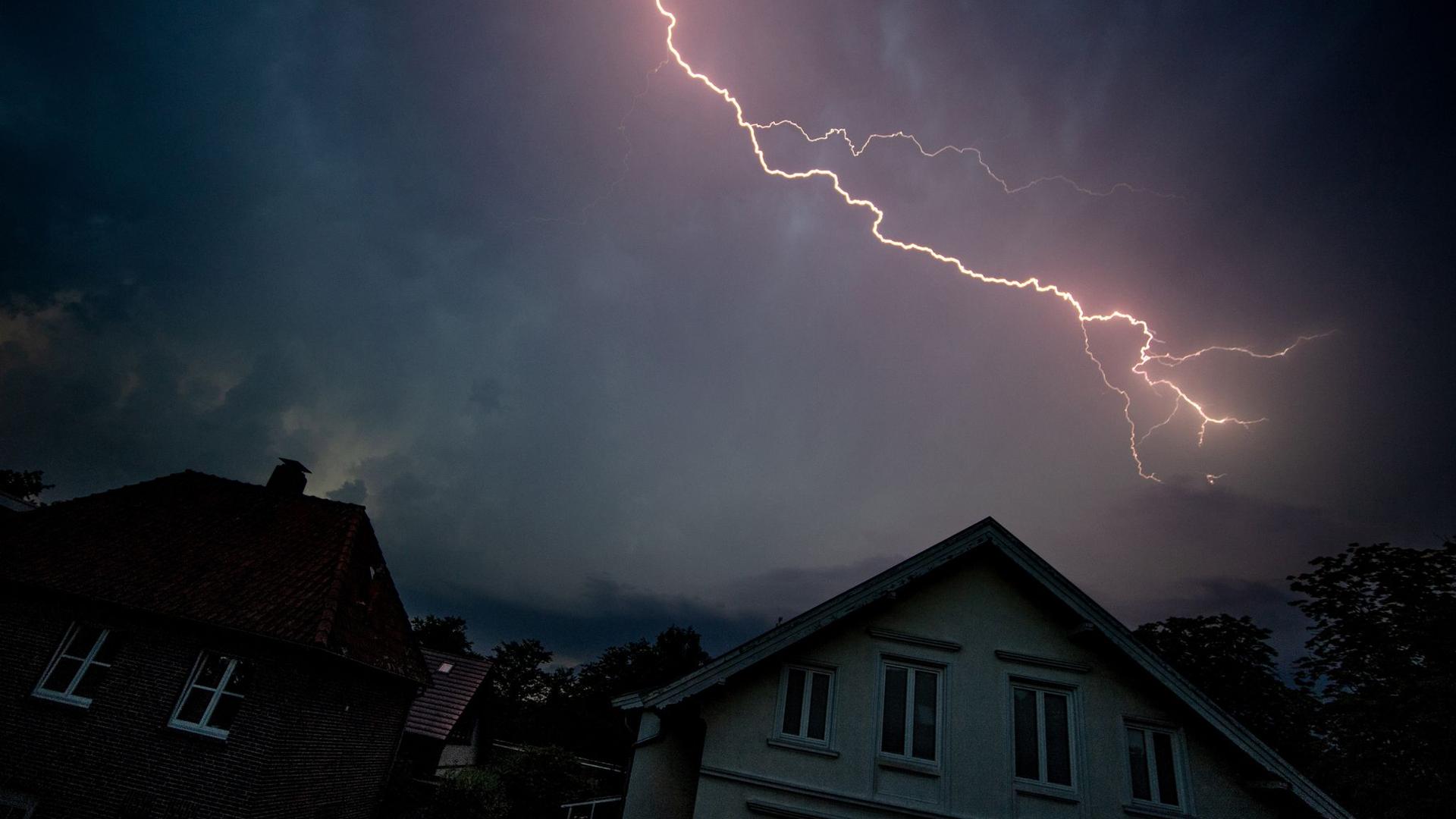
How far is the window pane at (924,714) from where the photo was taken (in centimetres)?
1016

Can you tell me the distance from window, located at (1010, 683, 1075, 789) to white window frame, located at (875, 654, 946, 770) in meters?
1.31

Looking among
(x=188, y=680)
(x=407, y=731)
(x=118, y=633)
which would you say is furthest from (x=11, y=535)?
(x=407, y=731)

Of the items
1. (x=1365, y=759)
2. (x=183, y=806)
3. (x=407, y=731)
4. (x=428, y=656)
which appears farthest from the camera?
(x=428, y=656)

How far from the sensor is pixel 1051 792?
32.2ft

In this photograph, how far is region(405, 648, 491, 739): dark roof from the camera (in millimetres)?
25438

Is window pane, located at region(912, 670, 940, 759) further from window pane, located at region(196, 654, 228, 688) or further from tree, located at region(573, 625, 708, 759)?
tree, located at region(573, 625, 708, 759)

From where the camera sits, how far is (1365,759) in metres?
17.3

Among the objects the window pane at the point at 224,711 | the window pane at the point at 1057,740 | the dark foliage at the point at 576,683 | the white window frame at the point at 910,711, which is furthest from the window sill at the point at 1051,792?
the dark foliage at the point at 576,683

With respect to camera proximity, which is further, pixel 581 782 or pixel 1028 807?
pixel 581 782

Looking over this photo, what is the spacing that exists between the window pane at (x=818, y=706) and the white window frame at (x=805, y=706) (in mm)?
20

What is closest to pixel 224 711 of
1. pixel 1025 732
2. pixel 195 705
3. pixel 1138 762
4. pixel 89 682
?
pixel 195 705

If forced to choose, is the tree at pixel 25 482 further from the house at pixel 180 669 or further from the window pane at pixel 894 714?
the window pane at pixel 894 714

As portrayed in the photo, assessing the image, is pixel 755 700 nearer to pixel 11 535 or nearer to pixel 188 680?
pixel 188 680

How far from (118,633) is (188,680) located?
2.43 meters
